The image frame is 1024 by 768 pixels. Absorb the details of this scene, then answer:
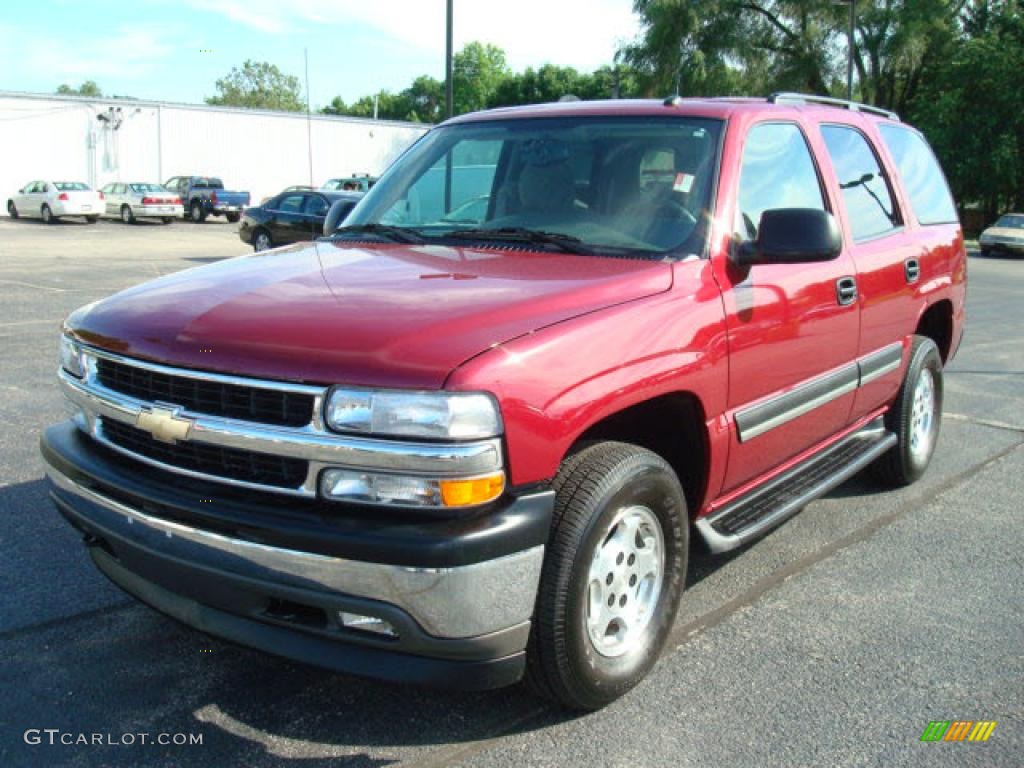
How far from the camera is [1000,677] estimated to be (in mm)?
3346

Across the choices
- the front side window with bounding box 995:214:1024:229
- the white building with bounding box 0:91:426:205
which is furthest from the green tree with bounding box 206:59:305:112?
the front side window with bounding box 995:214:1024:229

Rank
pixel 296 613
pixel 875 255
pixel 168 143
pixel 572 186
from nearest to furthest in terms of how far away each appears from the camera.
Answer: pixel 296 613 < pixel 572 186 < pixel 875 255 < pixel 168 143

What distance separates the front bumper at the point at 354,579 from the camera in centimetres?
246

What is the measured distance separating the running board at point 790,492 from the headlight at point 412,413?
1309 millimetres

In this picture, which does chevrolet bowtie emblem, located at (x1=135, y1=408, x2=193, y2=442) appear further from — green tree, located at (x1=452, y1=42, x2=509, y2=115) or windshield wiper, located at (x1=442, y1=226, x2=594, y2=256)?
green tree, located at (x1=452, y1=42, x2=509, y2=115)

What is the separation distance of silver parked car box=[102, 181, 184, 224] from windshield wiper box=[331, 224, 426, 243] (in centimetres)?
3359

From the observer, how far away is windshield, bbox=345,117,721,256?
3.61 metres

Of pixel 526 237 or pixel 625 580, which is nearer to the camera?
pixel 625 580

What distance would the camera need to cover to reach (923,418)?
5625 millimetres

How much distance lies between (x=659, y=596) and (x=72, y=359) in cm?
209

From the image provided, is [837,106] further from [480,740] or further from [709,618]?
[480,740]

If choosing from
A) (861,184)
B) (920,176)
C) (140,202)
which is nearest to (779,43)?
(140,202)

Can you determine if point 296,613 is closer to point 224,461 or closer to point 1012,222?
point 224,461

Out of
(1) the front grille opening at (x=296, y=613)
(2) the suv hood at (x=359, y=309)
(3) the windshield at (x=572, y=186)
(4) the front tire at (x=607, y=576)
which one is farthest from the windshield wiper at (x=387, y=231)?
(1) the front grille opening at (x=296, y=613)
